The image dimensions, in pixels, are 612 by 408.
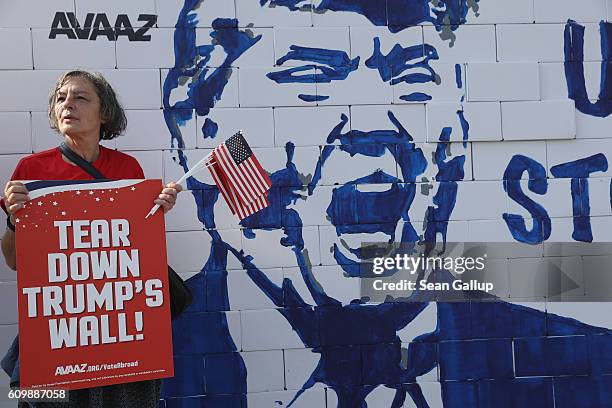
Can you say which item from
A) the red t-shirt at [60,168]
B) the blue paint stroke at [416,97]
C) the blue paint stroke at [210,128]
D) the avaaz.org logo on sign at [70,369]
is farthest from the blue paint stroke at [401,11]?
the avaaz.org logo on sign at [70,369]

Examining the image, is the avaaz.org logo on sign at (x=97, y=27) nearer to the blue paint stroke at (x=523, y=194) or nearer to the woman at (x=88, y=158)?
the woman at (x=88, y=158)

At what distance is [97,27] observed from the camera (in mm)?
3799

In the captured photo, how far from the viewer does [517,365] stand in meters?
4.05

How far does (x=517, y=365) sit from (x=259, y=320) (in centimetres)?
132

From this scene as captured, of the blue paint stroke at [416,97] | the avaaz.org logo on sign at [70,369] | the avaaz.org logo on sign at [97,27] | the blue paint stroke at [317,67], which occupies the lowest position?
the avaaz.org logo on sign at [70,369]

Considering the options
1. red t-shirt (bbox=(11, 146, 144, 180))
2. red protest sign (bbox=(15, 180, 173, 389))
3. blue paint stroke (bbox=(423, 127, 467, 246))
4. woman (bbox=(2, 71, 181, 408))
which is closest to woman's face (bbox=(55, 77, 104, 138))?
woman (bbox=(2, 71, 181, 408))

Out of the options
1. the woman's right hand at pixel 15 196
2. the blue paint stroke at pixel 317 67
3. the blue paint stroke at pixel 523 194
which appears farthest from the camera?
the blue paint stroke at pixel 523 194

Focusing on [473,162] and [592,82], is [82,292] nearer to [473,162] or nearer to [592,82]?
[473,162]

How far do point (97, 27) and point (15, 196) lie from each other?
1231mm

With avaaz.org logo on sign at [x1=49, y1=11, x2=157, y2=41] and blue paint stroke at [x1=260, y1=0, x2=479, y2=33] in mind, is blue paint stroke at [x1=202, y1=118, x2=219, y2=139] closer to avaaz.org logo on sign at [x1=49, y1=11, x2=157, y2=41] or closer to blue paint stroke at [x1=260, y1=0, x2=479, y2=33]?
avaaz.org logo on sign at [x1=49, y1=11, x2=157, y2=41]

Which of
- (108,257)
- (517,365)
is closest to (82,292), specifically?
(108,257)

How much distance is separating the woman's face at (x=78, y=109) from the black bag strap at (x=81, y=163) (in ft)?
0.23

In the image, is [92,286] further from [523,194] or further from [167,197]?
[523,194]

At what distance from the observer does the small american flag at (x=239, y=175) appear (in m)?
3.28
